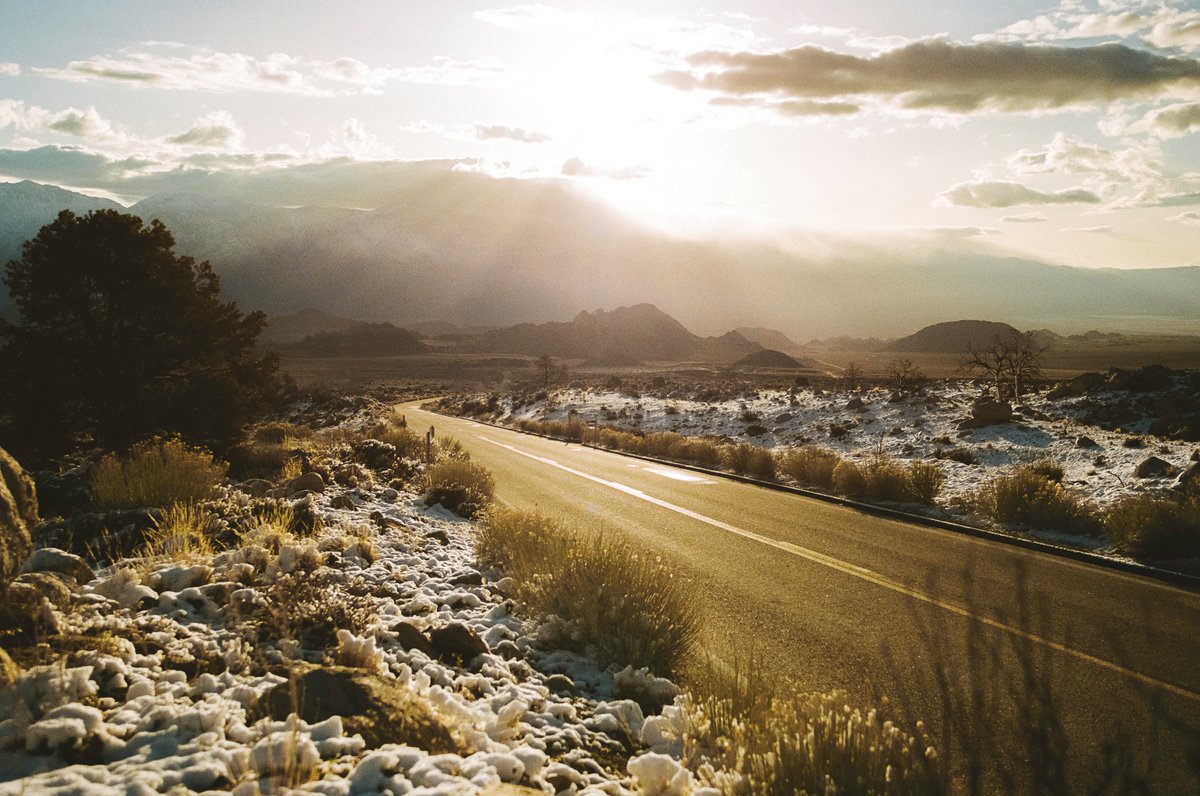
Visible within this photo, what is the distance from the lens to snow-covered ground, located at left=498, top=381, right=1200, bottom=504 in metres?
16.7

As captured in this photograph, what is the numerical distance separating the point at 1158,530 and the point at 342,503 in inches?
484

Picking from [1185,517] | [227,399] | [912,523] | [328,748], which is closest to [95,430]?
[227,399]

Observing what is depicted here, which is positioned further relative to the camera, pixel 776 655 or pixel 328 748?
pixel 776 655

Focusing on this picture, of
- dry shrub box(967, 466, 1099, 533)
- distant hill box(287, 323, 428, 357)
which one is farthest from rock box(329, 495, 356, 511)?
distant hill box(287, 323, 428, 357)

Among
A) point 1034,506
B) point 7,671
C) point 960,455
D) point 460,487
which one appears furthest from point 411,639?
point 960,455

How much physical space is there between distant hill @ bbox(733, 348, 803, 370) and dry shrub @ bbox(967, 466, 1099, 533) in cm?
11057

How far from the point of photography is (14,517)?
13.6 feet

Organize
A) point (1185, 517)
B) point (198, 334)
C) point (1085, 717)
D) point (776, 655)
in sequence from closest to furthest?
1. point (1085, 717)
2. point (776, 655)
3. point (1185, 517)
4. point (198, 334)

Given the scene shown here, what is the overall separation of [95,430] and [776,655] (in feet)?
51.6

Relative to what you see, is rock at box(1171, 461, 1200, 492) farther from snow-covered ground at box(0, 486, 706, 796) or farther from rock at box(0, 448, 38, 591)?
rock at box(0, 448, 38, 591)

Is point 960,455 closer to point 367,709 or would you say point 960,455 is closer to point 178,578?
point 367,709

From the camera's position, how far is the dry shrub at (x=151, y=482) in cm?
808

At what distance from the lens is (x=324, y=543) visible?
7.62 metres

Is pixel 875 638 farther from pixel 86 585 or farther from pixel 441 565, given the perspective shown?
pixel 86 585
